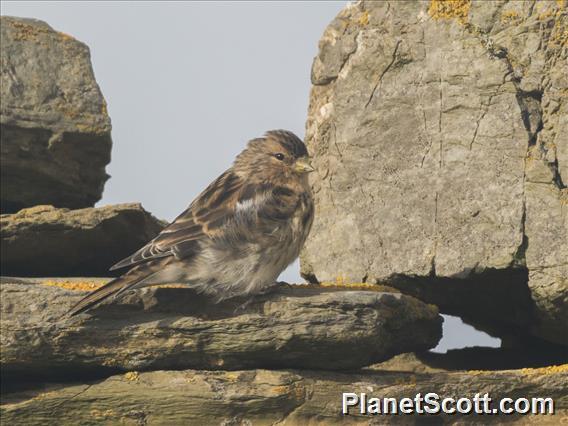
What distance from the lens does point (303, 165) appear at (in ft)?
33.2

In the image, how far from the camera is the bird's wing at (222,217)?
920cm

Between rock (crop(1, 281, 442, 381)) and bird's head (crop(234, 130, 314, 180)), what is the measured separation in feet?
4.33

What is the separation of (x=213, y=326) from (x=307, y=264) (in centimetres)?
233

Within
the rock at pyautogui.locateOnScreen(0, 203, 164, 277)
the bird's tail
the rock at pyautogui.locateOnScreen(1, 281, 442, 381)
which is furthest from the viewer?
the rock at pyautogui.locateOnScreen(0, 203, 164, 277)

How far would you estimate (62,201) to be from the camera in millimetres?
11586

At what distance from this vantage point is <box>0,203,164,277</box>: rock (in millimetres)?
10383

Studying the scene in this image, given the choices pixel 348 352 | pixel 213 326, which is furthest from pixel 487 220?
pixel 213 326

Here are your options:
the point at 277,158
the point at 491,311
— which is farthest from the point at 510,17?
the point at 491,311

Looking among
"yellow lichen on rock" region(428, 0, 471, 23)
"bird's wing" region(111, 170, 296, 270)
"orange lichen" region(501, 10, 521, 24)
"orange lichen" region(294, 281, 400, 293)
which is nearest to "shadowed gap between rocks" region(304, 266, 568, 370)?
"orange lichen" region(294, 281, 400, 293)

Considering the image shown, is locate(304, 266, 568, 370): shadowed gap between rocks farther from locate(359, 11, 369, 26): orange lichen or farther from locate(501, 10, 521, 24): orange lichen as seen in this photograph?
locate(359, 11, 369, 26): orange lichen

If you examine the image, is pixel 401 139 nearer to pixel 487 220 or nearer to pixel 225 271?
pixel 487 220

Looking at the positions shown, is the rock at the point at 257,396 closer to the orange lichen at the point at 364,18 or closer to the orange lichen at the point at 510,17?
the orange lichen at the point at 510,17

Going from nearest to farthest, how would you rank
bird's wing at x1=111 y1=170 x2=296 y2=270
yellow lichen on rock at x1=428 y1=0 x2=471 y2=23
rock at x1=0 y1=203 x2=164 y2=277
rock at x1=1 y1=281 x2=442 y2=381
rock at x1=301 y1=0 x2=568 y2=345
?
rock at x1=1 y1=281 x2=442 y2=381 → bird's wing at x1=111 y1=170 x2=296 y2=270 → rock at x1=301 y1=0 x2=568 y2=345 → rock at x1=0 y1=203 x2=164 y2=277 → yellow lichen on rock at x1=428 y1=0 x2=471 y2=23

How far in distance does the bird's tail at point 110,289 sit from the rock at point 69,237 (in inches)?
62.2
